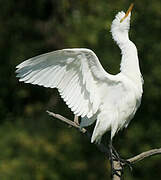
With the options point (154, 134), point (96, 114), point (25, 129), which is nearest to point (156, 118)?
point (154, 134)

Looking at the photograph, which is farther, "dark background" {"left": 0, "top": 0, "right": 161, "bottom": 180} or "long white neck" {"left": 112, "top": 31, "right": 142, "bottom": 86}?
"dark background" {"left": 0, "top": 0, "right": 161, "bottom": 180}

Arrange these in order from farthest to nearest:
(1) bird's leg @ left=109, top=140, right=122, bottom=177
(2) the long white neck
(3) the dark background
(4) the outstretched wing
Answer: (3) the dark background → (2) the long white neck → (1) bird's leg @ left=109, top=140, right=122, bottom=177 → (4) the outstretched wing

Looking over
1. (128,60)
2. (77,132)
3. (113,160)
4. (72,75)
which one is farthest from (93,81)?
(77,132)

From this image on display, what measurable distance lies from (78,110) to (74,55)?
490 millimetres

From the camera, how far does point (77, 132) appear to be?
11883 millimetres

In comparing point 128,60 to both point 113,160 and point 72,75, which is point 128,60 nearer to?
point 72,75

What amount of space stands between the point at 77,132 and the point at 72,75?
6.32 m

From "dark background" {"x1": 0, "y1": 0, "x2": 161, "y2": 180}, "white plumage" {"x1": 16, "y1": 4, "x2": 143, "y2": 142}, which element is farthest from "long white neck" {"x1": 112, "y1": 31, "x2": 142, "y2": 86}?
"dark background" {"x1": 0, "y1": 0, "x2": 161, "y2": 180}

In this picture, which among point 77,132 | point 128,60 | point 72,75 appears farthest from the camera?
point 77,132

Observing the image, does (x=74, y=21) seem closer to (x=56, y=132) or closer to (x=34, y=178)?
(x=56, y=132)

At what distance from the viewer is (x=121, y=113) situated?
232 inches

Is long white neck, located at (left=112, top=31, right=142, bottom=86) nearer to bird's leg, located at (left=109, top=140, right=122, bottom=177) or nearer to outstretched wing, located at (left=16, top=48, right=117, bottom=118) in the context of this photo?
outstretched wing, located at (left=16, top=48, right=117, bottom=118)

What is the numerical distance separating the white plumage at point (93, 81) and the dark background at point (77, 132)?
17.0ft

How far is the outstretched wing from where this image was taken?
5.49 m
